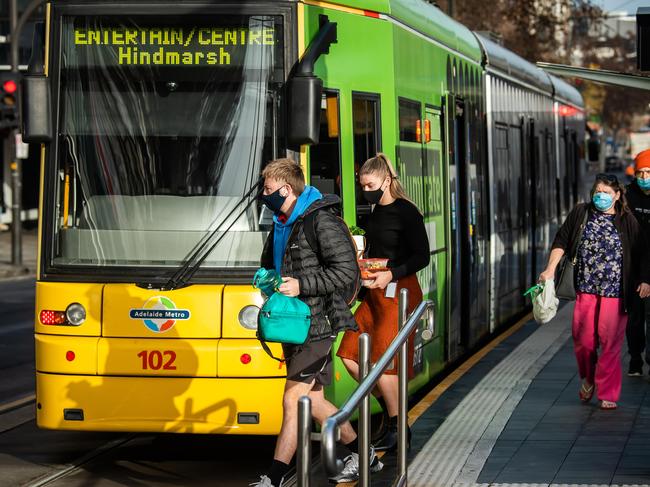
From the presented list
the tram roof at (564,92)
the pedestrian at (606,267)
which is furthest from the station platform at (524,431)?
the tram roof at (564,92)

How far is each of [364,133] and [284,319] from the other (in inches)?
99.8

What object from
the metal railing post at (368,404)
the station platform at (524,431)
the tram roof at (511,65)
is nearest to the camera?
the metal railing post at (368,404)

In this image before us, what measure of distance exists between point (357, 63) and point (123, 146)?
5.16 feet

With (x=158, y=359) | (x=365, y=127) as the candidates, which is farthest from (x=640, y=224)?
(x=158, y=359)

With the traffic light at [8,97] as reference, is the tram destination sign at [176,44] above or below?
below

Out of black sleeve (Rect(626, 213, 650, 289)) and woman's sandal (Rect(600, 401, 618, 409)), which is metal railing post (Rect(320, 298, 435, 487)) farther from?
black sleeve (Rect(626, 213, 650, 289))

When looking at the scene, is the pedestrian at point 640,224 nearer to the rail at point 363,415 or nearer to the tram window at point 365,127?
the tram window at point 365,127

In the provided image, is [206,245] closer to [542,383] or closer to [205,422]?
[205,422]

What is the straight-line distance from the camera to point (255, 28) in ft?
28.0

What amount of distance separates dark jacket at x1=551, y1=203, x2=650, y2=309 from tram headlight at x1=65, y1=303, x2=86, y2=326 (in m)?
3.50

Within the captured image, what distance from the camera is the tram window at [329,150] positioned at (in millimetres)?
8828

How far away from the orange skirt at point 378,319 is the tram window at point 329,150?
67cm

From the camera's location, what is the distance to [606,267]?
33.5ft

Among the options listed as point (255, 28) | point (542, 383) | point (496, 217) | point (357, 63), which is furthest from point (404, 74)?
point (496, 217)
